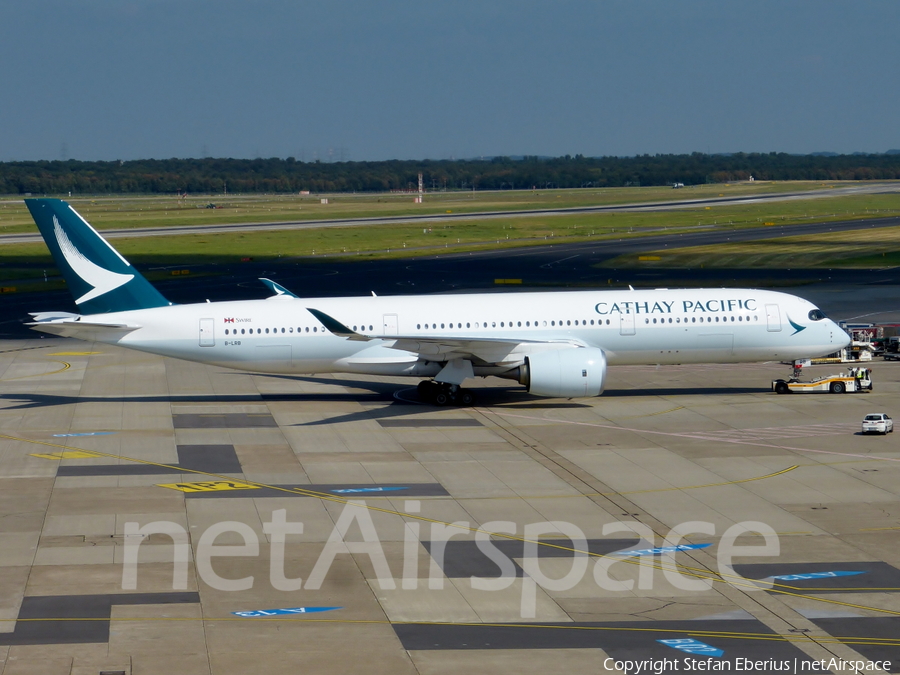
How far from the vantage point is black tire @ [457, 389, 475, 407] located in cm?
4559

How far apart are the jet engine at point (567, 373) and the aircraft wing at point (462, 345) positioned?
92 cm

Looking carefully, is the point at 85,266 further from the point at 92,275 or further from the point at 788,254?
the point at 788,254

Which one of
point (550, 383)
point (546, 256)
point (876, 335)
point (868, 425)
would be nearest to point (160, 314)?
point (550, 383)

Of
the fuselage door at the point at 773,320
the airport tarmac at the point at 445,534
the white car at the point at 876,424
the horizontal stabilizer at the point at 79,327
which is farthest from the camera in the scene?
the fuselage door at the point at 773,320

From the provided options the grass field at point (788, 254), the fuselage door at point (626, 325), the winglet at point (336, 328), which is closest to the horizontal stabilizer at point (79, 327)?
the winglet at point (336, 328)

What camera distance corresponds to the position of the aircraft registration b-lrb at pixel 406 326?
45312mm

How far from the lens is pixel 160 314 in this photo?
149ft

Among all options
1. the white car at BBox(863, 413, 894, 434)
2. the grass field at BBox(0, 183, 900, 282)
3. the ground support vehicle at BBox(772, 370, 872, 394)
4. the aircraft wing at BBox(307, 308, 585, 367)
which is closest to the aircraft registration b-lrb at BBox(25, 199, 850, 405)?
the aircraft wing at BBox(307, 308, 585, 367)

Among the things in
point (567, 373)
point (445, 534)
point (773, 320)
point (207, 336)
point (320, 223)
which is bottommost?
point (445, 534)

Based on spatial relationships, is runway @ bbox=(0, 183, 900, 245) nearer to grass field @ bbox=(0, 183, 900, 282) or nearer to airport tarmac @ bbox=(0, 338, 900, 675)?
grass field @ bbox=(0, 183, 900, 282)

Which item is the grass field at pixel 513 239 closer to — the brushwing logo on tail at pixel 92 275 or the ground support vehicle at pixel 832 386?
the ground support vehicle at pixel 832 386

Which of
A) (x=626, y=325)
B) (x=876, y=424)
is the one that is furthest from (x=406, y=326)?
(x=876, y=424)

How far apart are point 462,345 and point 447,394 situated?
9.35 feet

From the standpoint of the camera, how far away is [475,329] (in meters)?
45.8
